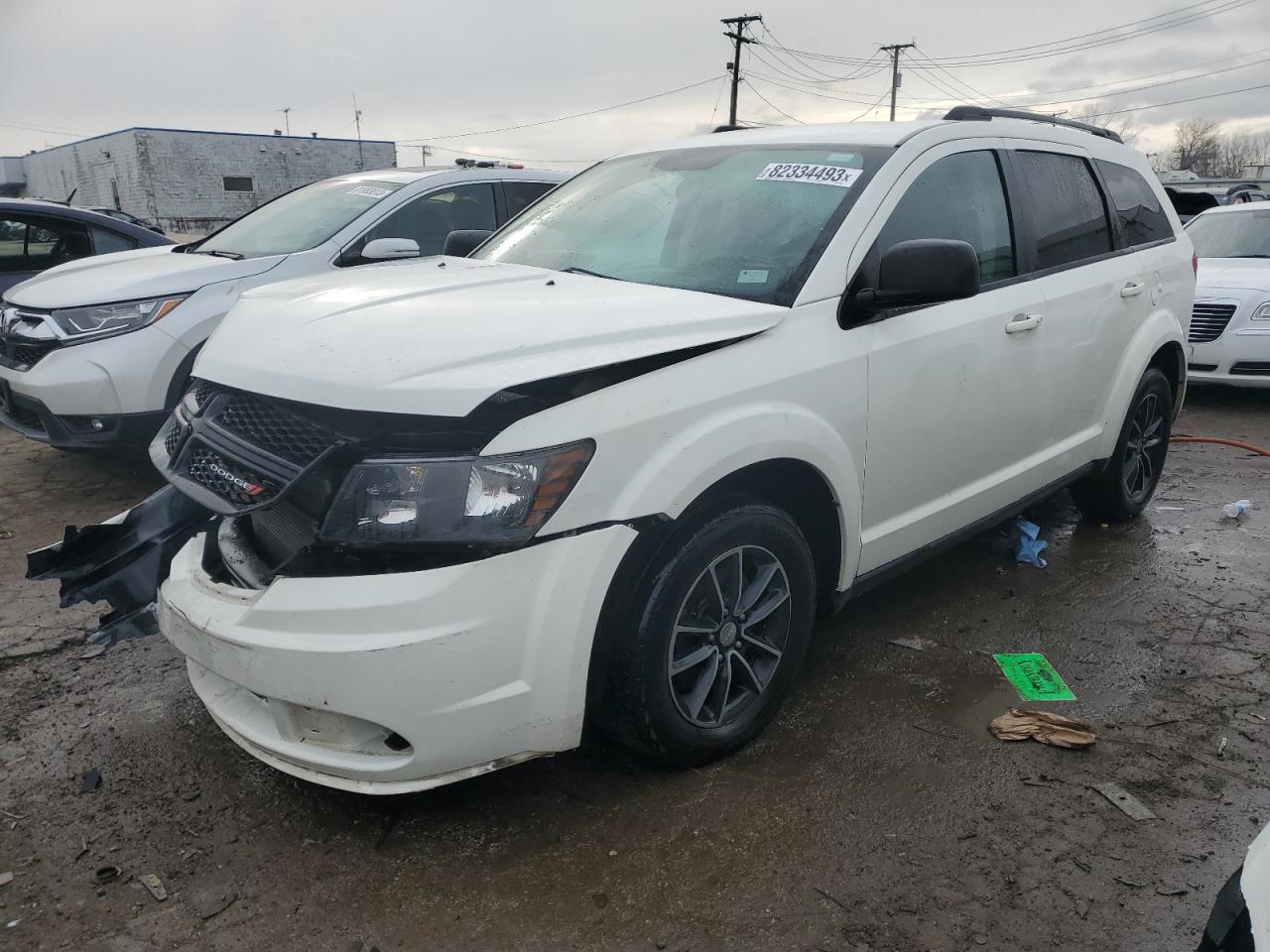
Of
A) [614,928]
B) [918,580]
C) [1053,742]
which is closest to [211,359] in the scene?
[614,928]

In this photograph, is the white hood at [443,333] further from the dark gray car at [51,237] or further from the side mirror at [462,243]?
the dark gray car at [51,237]

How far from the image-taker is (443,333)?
238 centimetres

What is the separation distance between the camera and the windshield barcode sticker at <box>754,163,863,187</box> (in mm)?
3133

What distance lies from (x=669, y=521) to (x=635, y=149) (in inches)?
87.1

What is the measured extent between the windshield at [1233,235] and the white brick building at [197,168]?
152 ft

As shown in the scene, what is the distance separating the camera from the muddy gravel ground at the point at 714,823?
2.23m

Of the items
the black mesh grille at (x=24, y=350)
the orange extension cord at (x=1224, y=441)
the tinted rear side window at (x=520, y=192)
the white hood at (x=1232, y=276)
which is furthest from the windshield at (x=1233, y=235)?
the black mesh grille at (x=24, y=350)

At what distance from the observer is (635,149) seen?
407 cm

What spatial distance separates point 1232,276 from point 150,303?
27.7 ft

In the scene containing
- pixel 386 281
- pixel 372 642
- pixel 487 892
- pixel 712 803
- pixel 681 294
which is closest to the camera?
pixel 372 642

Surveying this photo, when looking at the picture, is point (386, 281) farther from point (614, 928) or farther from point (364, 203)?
point (364, 203)

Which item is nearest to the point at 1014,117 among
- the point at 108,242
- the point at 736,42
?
the point at 108,242

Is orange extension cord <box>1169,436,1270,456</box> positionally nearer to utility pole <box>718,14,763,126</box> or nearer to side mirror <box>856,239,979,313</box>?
side mirror <box>856,239,979,313</box>

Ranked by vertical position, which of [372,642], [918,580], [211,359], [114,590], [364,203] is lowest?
[918,580]
